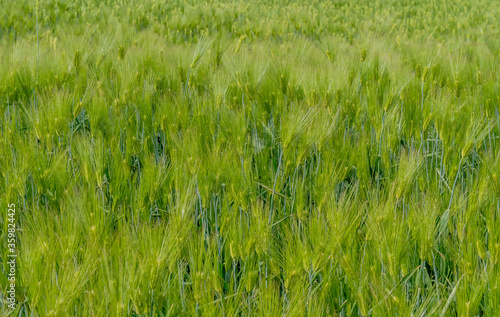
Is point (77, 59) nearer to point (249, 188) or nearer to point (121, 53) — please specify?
point (121, 53)

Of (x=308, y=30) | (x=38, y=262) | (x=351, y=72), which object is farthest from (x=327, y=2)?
(x=38, y=262)

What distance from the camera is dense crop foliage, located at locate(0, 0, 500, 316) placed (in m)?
0.66

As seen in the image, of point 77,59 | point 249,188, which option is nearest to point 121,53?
point 77,59

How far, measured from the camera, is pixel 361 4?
268 inches

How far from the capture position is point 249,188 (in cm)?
96

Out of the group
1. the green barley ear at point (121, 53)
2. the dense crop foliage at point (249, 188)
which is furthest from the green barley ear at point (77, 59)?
the green barley ear at point (121, 53)

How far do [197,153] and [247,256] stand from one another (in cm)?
29

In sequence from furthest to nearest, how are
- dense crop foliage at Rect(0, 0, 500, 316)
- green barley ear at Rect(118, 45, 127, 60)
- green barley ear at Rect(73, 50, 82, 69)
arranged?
green barley ear at Rect(118, 45, 127, 60) < green barley ear at Rect(73, 50, 82, 69) < dense crop foliage at Rect(0, 0, 500, 316)

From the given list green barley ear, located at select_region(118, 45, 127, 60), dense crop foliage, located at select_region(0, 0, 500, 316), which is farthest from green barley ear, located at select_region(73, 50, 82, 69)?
green barley ear, located at select_region(118, 45, 127, 60)

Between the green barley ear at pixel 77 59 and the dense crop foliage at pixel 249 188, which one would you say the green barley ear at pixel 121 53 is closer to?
the dense crop foliage at pixel 249 188

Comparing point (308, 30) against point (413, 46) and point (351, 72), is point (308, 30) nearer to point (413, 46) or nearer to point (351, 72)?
point (413, 46)

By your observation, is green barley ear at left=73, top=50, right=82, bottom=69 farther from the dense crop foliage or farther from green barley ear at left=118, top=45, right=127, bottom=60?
green barley ear at left=118, top=45, right=127, bottom=60

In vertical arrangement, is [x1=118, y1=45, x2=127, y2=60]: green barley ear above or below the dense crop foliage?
above

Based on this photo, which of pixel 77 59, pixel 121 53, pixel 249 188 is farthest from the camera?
pixel 121 53
